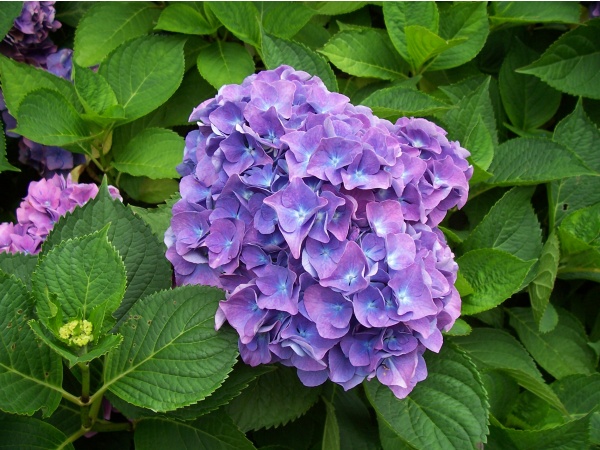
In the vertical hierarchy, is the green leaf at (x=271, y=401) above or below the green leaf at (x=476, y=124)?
below

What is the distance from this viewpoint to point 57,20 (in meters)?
1.71

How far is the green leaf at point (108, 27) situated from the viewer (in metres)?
1.57

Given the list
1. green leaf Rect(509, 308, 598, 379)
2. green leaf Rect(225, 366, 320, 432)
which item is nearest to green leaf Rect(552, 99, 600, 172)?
green leaf Rect(509, 308, 598, 379)

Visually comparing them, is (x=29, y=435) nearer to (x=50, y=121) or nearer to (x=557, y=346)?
(x=50, y=121)

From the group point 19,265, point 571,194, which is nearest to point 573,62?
point 571,194

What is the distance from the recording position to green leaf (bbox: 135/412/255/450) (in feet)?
3.37

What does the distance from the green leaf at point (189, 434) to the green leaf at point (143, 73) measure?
0.70m

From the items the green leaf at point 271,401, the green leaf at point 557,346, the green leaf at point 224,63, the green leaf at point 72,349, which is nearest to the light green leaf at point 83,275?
the green leaf at point 72,349

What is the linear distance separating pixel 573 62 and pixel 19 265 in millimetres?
1310

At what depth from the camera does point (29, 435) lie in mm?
981

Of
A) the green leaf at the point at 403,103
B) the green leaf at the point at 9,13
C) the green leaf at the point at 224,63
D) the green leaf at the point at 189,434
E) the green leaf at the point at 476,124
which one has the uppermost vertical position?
the green leaf at the point at 9,13

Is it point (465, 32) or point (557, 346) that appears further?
point (465, 32)

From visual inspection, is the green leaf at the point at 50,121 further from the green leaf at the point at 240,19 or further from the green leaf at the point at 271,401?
the green leaf at the point at 271,401

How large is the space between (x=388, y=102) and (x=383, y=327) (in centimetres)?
61
